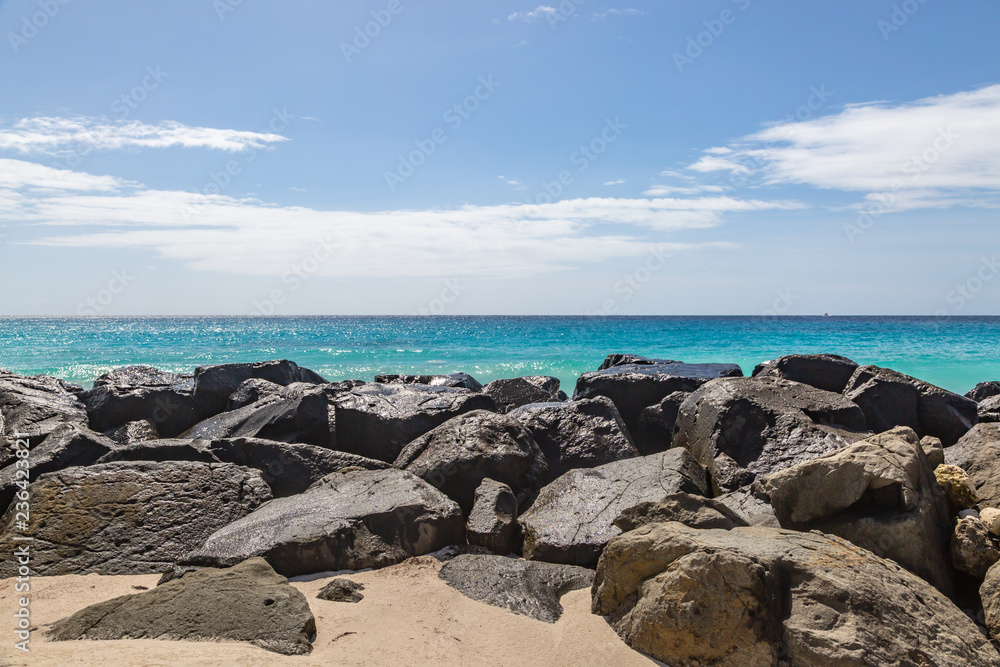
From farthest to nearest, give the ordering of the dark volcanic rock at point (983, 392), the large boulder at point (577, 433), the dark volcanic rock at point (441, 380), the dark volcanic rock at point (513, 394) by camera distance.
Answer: the dark volcanic rock at point (441, 380) → the dark volcanic rock at point (983, 392) → the dark volcanic rock at point (513, 394) → the large boulder at point (577, 433)

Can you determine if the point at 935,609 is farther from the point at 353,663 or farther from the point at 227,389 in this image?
the point at 227,389

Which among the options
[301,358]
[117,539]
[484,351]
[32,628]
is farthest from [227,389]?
[484,351]

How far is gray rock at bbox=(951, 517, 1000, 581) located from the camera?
363 centimetres

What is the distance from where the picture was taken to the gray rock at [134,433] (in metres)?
7.23

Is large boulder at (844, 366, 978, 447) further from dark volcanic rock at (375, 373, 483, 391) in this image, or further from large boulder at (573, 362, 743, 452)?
dark volcanic rock at (375, 373, 483, 391)

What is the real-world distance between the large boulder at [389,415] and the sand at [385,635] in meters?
2.77

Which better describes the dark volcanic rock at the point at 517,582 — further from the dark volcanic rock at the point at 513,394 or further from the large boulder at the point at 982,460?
the dark volcanic rock at the point at 513,394

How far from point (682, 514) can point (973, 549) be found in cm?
156

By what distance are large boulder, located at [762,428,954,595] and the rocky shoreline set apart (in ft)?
0.04

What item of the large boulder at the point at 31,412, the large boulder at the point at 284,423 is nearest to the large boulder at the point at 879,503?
the large boulder at the point at 284,423

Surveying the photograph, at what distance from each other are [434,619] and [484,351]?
95.0 feet

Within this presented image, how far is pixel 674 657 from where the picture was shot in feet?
10.1

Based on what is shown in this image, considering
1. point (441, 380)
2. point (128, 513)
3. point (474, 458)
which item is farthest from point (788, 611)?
point (441, 380)


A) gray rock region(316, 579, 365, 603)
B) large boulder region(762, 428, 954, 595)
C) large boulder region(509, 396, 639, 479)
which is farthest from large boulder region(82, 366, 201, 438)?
large boulder region(762, 428, 954, 595)
